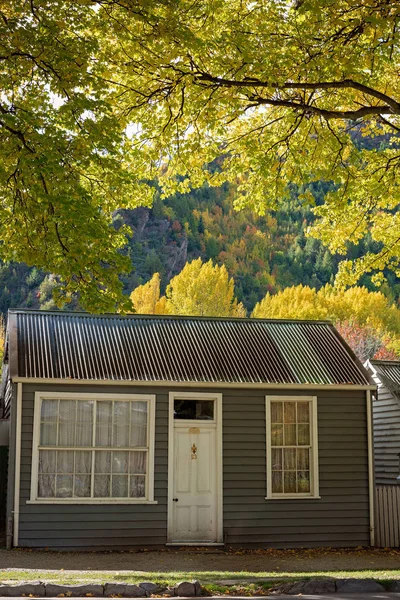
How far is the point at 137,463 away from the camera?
56.3 ft

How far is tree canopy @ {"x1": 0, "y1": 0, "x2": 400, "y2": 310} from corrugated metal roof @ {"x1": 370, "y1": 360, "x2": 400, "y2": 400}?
18.5ft

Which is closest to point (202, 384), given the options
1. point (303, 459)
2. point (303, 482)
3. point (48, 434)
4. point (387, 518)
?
point (303, 459)

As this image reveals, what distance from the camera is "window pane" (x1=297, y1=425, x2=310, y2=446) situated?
1806cm

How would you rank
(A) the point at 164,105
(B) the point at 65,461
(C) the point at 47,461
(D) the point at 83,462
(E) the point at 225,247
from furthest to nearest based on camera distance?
(E) the point at 225,247 < (D) the point at 83,462 < (B) the point at 65,461 < (C) the point at 47,461 < (A) the point at 164,105

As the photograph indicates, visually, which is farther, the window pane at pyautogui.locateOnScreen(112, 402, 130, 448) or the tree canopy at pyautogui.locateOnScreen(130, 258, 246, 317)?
Result: the tree canopy at pyautogui.locateOnScreen(130, 258, 246, 317)

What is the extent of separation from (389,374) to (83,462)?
29.6 ft

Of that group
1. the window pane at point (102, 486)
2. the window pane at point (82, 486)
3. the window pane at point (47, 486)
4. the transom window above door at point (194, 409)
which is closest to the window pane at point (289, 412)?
the transom window above door at point (194, 409)

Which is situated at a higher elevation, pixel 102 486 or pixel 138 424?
pixel 138 424

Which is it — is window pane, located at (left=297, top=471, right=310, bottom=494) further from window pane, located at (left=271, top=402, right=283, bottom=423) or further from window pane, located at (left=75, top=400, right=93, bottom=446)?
window pane, located at (left=75, top=400, right=93, bottom=446)

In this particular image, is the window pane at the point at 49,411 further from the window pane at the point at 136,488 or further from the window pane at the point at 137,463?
the window pane at the point at 136,488

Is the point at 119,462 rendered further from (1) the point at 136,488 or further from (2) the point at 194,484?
(2) the point at 194,484

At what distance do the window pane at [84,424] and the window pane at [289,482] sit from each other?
4.21m

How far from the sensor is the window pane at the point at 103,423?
17.1 metres

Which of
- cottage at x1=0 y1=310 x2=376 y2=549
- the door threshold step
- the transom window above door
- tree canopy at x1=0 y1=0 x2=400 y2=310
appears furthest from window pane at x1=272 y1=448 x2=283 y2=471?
tree canopy at x1=0 y1=0 x2=400 y2=310
